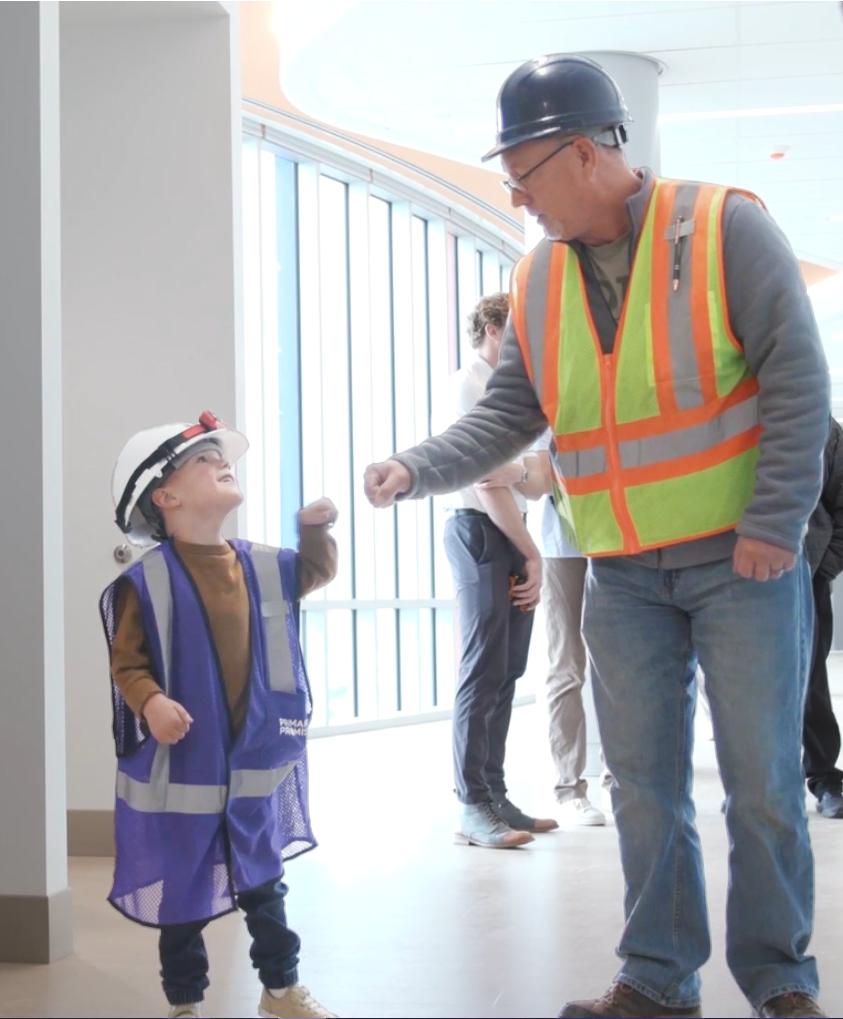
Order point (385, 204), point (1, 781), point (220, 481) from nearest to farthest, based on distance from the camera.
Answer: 1. point (220, 481)
2. point (1, 781)
3. point (385, 204)

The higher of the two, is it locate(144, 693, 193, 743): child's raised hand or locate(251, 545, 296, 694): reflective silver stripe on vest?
locate(251, 545, 296, 694): reflective silver stripe on vest

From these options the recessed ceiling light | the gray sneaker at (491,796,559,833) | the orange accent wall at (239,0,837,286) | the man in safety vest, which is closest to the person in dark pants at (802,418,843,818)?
the gray sneaker at (491,796,559,833)

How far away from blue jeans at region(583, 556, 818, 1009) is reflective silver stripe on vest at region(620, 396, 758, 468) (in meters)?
0.18

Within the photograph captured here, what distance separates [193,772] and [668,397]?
0.98m

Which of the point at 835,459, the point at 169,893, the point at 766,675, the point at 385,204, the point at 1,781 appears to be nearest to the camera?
the point at 766,675

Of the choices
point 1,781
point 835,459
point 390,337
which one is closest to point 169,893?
point 1,781

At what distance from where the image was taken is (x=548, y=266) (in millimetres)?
2416

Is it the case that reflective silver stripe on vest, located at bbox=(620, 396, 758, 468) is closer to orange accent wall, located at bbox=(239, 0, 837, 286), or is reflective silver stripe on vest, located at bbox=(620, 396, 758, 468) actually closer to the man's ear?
the man's ear

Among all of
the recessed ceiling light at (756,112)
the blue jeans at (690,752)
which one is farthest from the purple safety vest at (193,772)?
the recessed ceiling light at (756,112)

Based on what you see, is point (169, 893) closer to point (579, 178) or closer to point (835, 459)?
point (579, 178)

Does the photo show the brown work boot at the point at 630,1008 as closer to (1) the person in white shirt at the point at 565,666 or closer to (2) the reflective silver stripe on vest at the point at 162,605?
(2) the reflective silver stripe on vest at the point at 162,605

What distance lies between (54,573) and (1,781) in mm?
462

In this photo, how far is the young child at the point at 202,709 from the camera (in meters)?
2.39

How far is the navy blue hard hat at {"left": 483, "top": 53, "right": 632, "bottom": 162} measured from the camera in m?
2.27
